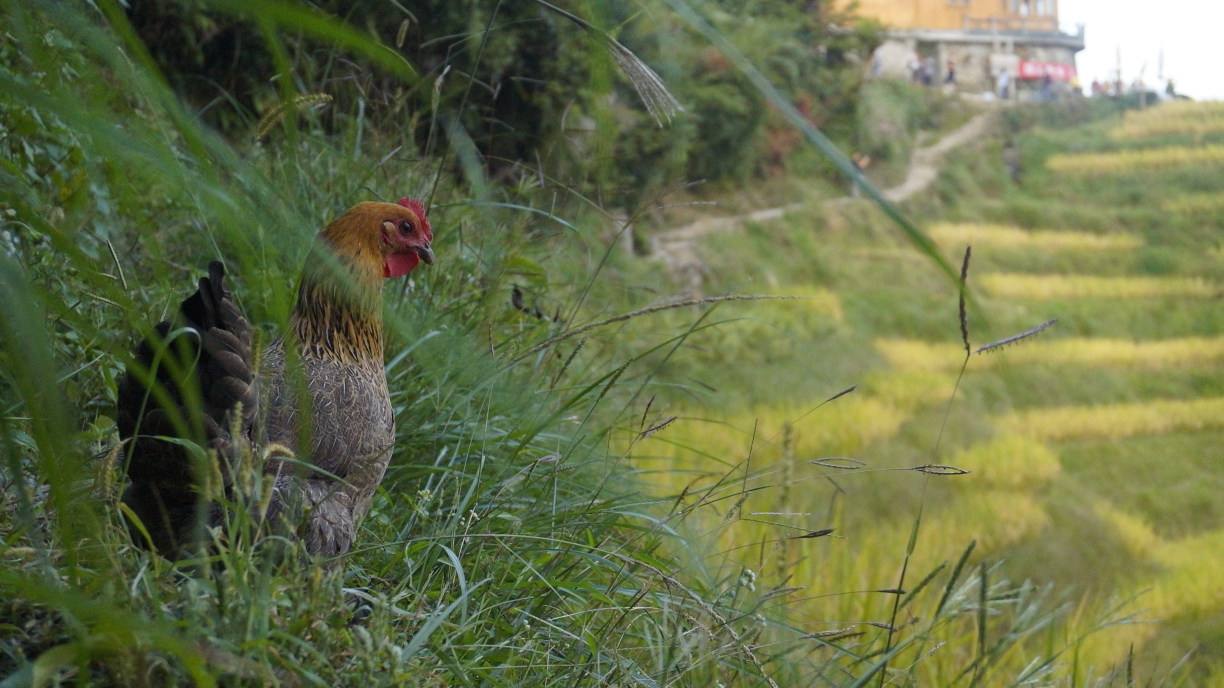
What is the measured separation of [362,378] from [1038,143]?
440cm

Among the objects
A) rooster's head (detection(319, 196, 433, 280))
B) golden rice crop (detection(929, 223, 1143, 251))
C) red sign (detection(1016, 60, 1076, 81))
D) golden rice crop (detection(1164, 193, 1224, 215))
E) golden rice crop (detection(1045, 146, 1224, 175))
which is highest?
rooster's head (detection(319, 196, 433, 280))

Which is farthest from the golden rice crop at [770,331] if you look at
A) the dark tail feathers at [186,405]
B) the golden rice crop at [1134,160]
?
the dark tail feathers at [186,405]

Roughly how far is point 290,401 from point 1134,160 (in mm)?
4409

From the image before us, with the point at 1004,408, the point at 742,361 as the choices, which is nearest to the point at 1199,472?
the point at 1004,408

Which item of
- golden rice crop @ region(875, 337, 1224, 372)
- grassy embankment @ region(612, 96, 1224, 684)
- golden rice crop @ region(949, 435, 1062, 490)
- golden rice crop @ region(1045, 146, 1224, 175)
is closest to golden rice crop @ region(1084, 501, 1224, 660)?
grassy embankment @ region(612, 96, 1224, 684)

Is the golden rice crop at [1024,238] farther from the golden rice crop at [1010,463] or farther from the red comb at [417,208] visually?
the red comb at [417,208]

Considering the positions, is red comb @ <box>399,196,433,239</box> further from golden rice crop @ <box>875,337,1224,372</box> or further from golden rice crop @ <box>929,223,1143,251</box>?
golden rice crop @ <box>929,223,1143,251</box>

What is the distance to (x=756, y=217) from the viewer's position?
17.5 ft

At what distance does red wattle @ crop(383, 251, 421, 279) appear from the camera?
71.5 inches

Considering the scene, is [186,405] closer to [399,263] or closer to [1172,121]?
[399,263]

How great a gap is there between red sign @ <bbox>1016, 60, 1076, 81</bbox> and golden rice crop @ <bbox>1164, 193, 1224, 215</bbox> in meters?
0.89

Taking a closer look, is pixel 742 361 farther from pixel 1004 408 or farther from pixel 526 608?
pixel 526 608

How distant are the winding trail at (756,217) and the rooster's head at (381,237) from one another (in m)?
3.34

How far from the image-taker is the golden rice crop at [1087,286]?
384cm
